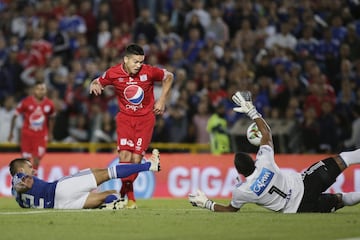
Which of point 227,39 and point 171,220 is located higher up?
point 227,39

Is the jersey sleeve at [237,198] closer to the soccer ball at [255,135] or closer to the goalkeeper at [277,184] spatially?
the goalkeeper at [277,184]

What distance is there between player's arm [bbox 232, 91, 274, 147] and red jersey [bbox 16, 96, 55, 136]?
870 centimetres

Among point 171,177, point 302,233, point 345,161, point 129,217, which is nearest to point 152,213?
point 129,217

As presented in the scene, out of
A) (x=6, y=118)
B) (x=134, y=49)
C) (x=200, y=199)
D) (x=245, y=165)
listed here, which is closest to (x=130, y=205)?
(x=200, y=199)

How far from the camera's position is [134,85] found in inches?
580

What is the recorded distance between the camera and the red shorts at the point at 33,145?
68.6ft

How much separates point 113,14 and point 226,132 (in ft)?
20.4

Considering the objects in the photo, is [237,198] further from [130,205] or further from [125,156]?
[125,156]

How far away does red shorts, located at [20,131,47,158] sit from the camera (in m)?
20.9

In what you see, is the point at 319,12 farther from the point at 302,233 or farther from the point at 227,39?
the point at 302,233

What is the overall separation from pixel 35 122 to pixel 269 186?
9880 mm

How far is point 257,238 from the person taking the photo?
1000 centimetres

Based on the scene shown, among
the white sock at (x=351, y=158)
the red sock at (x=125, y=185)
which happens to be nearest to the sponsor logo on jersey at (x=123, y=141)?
the red sock at (x=125, y=185)

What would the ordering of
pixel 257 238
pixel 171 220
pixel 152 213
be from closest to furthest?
pixel 257 238, pixel 171 220, pixel 152 213
